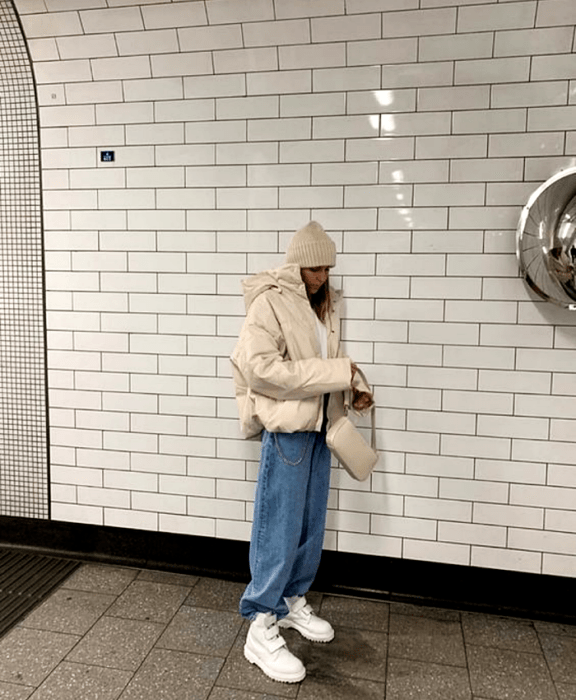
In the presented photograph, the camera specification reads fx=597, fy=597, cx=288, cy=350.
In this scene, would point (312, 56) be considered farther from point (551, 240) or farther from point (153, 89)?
point (551, 240)

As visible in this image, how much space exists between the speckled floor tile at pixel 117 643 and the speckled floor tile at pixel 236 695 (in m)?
0.34

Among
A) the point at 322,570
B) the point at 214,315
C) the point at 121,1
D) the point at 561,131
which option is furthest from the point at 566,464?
the point at 121,1

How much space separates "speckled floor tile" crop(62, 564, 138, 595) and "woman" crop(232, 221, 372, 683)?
81 cm

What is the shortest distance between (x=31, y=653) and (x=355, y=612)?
1.34m

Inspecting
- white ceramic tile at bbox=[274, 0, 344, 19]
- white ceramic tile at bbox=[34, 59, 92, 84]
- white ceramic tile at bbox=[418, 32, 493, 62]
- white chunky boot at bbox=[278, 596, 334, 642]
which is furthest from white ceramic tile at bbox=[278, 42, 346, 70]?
white chunky boot at bbox=[278, 596, 334, 642]

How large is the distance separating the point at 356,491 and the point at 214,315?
1.05 metres

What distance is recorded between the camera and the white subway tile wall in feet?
8.16

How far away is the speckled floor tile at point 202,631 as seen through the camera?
93.6 inches

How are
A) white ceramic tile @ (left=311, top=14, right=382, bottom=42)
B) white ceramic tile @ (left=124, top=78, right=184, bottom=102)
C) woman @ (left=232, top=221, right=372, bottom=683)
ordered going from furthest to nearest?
white ceramic tile @ (left=124, top=78, right=184, bottom=102)
white ceramic tile @ (left=311, top=14, right=382, bottom=42)
woman @ (left=232, top=221, right=372, bottom=683)

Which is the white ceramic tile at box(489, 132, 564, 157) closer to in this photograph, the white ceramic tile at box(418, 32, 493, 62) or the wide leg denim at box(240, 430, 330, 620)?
the white ceramic tile at box(418, 32, 493, 62)

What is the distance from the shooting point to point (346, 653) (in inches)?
92.7

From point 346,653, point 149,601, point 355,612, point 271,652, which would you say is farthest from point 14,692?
point 355,612

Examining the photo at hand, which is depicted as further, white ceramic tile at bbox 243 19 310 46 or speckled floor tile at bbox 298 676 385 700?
white ceramic tile at bbox 243 19 310 46

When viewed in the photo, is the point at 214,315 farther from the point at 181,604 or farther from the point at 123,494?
the point at 181,604
